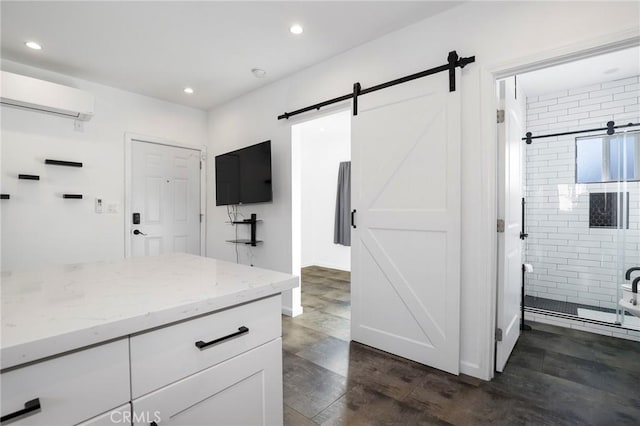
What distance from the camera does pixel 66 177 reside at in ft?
10.8

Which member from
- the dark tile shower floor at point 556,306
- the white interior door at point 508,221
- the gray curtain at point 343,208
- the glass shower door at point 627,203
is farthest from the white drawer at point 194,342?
the gray curtain at point 343,208

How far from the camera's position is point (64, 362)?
67cm

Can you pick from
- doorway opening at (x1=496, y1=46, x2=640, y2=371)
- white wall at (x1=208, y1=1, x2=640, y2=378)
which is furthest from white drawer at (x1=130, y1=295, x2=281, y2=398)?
doorway opening at (x1=496, y1=46, x2=640, y2=371)

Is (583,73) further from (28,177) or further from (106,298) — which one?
(28,177)

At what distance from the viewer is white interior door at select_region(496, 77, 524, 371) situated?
2.12 m

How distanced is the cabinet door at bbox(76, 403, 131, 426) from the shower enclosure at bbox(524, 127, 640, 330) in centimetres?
386

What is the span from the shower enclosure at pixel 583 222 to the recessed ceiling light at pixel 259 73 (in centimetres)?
336

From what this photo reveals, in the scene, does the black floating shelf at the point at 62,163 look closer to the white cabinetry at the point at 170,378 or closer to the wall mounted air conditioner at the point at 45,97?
the wall mounted air conditioner at the point at 45,97

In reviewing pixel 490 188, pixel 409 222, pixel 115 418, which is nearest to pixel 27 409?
pixel 115 418

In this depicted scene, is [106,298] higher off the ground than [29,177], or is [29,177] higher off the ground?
[29,177]

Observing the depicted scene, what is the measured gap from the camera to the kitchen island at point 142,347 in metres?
0.64

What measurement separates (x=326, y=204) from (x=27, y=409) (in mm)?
5743

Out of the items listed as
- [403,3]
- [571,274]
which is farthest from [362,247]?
[571,274]

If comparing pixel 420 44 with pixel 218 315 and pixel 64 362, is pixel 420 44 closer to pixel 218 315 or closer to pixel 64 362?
pixel 218 315
